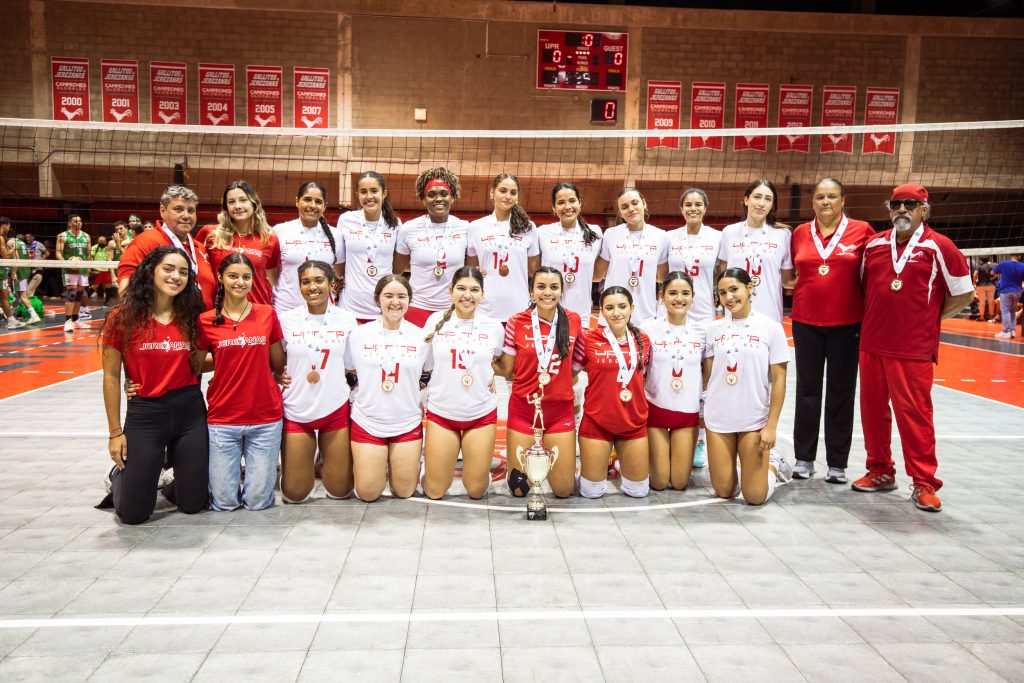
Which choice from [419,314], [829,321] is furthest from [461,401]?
[829,321]

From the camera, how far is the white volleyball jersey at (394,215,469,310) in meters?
5.49

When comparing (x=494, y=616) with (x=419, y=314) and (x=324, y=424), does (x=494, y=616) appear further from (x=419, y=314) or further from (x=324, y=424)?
(x=419, y=314)

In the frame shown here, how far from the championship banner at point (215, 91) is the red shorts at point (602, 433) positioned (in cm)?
1662

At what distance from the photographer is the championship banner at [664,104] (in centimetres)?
1980

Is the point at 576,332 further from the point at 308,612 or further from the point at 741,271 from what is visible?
the point at 308,612

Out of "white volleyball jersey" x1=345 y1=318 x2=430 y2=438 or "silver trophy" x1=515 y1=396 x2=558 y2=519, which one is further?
"white volleyball jersey" x1=345 y1=318 x2=430 y2=438

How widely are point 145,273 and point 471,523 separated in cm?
225

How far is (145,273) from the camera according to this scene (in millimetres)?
4266

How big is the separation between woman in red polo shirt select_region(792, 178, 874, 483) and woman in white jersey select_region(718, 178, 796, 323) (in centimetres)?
11

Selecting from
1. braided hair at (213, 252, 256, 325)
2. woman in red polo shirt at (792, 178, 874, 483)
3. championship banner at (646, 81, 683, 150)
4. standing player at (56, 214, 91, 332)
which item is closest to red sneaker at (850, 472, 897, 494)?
woman in red polo shirt at (792, 178, 874, 483)

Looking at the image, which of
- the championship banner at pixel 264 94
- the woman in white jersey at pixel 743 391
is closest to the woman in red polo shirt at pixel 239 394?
the woman in white jersey at pixel 743 391

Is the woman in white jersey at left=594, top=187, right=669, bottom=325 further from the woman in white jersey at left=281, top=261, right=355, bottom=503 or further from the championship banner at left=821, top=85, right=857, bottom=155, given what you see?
the championship banner at left=821, top=85, right=857, bottom=155

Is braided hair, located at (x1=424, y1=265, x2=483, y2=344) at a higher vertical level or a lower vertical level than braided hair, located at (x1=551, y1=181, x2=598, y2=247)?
lower

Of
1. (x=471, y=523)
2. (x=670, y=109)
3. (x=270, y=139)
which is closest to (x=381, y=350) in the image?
(x=471, y=523)
